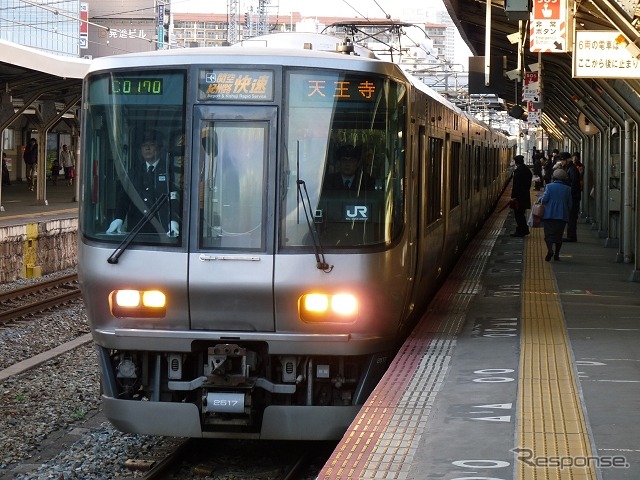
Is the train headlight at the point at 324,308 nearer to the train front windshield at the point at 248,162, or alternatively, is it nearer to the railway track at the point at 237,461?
the train front windshield at the point at 248,162

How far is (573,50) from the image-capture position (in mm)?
11625

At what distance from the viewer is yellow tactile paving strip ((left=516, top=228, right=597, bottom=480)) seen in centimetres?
511

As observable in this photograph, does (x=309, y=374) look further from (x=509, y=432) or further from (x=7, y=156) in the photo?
(x=7, y=156)

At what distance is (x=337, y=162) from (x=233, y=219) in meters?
0.73

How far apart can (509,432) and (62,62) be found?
17.9 meters

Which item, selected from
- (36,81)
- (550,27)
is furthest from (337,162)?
Result: (36,81)

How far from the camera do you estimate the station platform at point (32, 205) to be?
22050mm

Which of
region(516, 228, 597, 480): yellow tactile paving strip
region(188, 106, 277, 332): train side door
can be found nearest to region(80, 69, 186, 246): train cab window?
region(188, 106, 277, 332): train side door

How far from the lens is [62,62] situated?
22016 mm

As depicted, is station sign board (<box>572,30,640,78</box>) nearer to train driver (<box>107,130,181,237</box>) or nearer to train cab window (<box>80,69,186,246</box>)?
train cab window (<box>80,69,186,246</box>)

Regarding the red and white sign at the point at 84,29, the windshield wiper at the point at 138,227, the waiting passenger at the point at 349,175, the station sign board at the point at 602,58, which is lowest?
the windshield wiper at the point at 138,227

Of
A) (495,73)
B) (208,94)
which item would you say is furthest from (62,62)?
(208,94)

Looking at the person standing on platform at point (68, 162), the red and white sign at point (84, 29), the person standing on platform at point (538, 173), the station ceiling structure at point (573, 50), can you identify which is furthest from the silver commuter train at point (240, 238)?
the red and white sign at point (84, 29)

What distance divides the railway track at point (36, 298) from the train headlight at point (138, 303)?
276 inches
